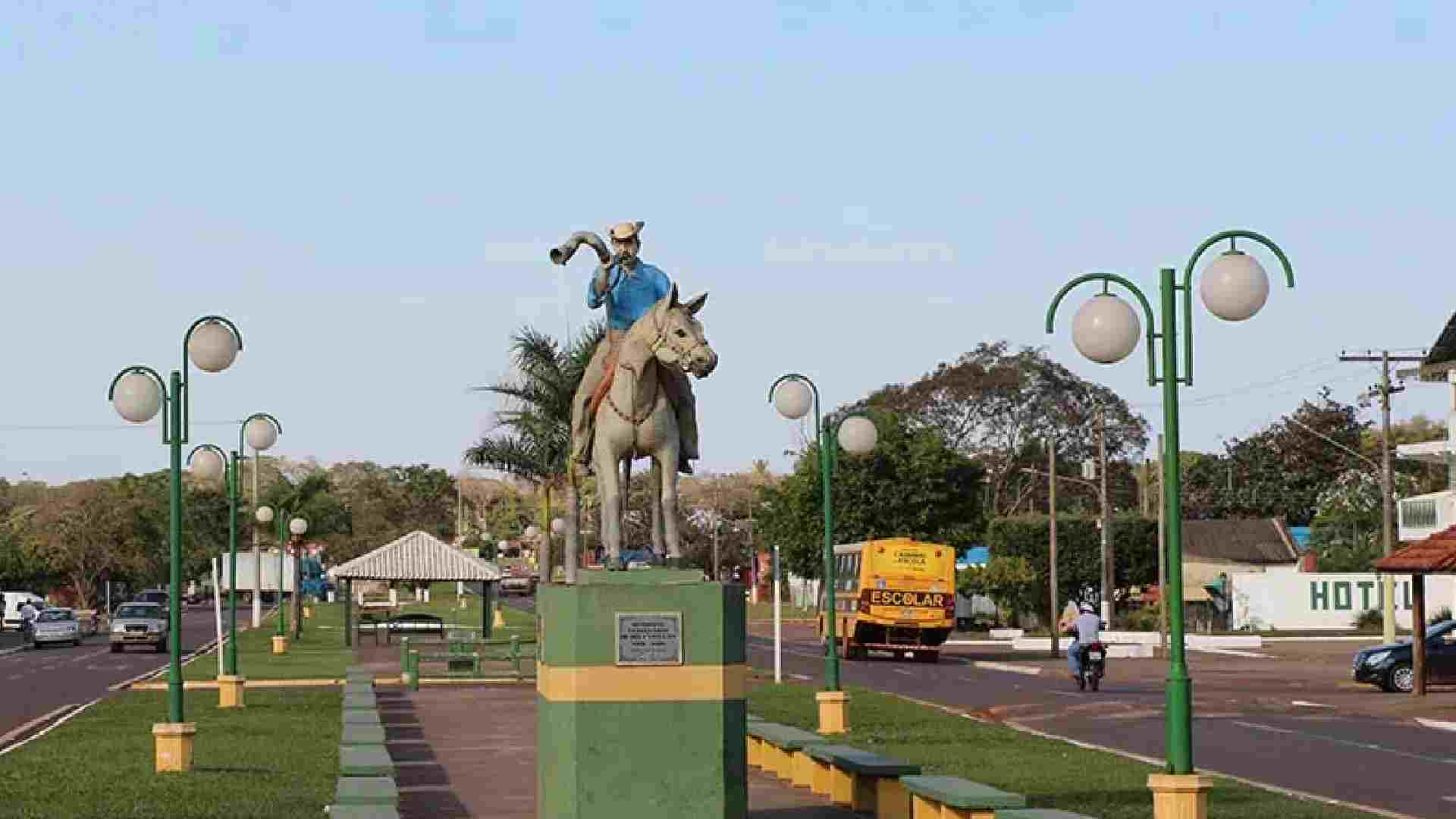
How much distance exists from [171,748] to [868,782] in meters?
7.45

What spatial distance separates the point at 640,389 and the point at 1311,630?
67.0 meters

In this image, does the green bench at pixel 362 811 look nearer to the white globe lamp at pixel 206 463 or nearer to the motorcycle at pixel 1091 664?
the white globe lamp at pixel 206 463

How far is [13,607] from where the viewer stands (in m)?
101

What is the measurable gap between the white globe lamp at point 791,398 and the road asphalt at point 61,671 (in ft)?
37.8

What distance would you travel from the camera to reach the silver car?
225ft

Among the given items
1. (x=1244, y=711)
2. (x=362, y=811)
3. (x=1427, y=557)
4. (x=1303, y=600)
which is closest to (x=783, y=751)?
(x=362, y=811)

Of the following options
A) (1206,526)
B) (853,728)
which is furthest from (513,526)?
(853,728)

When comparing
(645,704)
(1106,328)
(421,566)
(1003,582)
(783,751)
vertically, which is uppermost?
(1106,328)

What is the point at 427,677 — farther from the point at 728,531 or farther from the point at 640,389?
the point at 728,531

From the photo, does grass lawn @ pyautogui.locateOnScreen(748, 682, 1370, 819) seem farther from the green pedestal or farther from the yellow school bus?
the yellow school bus

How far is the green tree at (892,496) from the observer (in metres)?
87.3

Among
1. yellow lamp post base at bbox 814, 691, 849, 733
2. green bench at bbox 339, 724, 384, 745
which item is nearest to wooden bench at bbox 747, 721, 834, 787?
yellow lamp post base at bbox 814, 691, 849, 733

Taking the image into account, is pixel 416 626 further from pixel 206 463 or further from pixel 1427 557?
pixel 1427 557

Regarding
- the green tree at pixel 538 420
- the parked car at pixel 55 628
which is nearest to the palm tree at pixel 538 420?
the green tree at pixel 538 420
